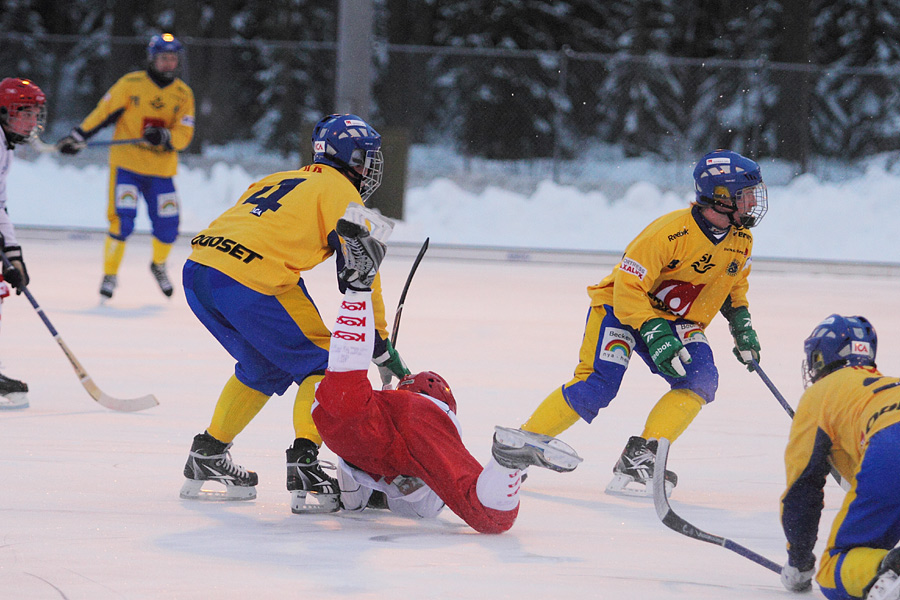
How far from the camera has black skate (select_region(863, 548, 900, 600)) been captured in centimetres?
A: 253

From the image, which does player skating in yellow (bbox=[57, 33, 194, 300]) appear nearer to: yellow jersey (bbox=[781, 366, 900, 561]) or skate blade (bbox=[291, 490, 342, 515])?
skate blade (bbox=[291, 490, 342, 515])

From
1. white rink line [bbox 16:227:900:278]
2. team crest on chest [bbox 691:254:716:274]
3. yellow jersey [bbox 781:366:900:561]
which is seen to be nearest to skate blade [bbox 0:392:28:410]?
team crest on chest [bbox 691:254:716:274]

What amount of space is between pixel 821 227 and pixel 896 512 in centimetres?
1237

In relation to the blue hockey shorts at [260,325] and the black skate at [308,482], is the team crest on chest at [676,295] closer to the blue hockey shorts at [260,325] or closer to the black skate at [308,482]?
the blue hockey shorts at [260,325]

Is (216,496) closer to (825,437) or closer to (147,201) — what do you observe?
(825,437)

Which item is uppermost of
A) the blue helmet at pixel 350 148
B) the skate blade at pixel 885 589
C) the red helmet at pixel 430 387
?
the blue helmet at pixel 350 148

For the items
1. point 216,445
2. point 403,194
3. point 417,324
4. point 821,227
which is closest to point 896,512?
point 216,445

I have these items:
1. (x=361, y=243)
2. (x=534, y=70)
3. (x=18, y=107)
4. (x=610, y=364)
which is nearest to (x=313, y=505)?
(x=361, y=243)

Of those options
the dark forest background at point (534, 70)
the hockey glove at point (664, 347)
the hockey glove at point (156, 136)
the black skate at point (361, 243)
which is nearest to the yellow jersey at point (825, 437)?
the hockey glove at point (664, 347)

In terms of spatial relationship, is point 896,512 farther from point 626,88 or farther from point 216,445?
point 626,88

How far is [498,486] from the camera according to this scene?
329cm

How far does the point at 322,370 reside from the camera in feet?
12.0

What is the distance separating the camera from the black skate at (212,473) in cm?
377

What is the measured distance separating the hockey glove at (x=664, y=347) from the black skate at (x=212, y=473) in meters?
1.45
